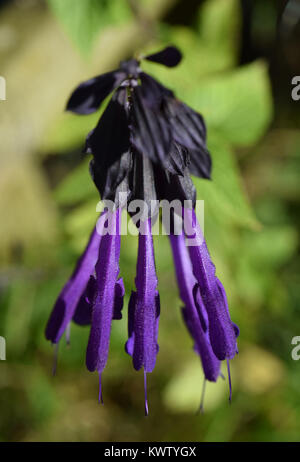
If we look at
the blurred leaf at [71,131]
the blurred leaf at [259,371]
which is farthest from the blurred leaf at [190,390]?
the blurred leaf at [71,131]

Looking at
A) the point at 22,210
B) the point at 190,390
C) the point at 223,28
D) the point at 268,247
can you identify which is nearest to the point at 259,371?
the point at 190,390

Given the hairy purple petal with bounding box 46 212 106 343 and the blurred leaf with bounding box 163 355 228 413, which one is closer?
the hairy purple petal with bounding box 46 212 106 343

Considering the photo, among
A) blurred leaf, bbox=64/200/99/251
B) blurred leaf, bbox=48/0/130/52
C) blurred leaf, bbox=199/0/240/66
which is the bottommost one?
blurred leaf, bbox=64/200/99/251

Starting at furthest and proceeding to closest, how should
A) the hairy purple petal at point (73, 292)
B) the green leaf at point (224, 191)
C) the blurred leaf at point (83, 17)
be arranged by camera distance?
1. the blurred leaf at point (83, 17)
2. the green leaf at point (224, 191)
3. the hairy purple petal at point (73, 292)

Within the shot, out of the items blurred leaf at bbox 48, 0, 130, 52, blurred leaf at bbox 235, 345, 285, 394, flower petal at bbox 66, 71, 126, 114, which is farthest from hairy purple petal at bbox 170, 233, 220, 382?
blurred leaf at bbox 235, 345, 285, 394

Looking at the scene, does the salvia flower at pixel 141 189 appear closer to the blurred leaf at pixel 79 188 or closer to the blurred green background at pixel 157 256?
the blurred leaf at pixel 79 188

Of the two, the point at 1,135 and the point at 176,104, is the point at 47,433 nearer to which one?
the point at 1,135

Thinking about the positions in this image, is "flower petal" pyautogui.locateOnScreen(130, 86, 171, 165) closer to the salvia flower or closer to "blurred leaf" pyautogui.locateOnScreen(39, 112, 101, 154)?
the salvia flower
